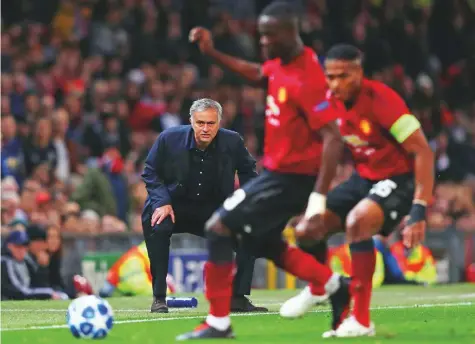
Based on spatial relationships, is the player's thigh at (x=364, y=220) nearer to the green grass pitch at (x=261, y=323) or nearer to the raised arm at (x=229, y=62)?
the green grass pitch at (x=261, y=323)

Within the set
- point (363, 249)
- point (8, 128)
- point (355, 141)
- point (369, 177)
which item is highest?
point (8, 128)

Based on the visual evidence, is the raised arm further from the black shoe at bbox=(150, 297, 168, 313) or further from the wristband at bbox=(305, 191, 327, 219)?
the black shoe at bbox=(150, 297, 168, 313)

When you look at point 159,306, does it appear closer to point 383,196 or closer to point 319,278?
point 319,278

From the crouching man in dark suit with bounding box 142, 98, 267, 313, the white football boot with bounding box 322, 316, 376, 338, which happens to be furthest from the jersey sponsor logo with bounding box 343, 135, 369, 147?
the crouching man in dark suit with bounding box 142, 98, 267, 313

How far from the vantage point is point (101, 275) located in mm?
17656

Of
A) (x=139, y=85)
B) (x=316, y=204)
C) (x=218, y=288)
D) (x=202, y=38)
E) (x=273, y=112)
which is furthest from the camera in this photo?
(x=139, y=85)

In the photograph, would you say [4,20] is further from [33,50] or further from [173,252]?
[173,252]

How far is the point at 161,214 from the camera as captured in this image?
40.2 ft

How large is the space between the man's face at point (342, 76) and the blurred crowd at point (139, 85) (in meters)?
7.32

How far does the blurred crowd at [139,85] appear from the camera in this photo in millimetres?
18672

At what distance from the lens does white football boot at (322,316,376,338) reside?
9445 mm

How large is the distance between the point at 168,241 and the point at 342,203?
9.70 feet

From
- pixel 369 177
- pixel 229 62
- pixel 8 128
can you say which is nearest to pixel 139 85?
pixel 8 128

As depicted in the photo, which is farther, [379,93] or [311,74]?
[379,93]
